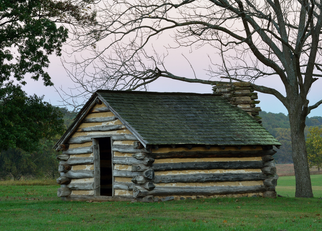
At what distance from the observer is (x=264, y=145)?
15.6m

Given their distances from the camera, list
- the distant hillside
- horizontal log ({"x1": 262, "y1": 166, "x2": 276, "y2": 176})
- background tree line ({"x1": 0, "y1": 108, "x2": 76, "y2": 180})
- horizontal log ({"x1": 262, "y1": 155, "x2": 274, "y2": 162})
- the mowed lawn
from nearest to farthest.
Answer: the mowed lawn
horizontal log ({"x1": 262, "y1": 166, "x2": 276, "y2": 176})
horizontal log ({"x1": 262, "y1": 155, "x2": 274, "y2": 162})
background tree line ({"x1": 0, "y1": 108, "x2": 76, "y2": 180})
the distant hillside

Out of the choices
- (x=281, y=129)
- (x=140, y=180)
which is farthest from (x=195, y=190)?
(x=281, y=129)

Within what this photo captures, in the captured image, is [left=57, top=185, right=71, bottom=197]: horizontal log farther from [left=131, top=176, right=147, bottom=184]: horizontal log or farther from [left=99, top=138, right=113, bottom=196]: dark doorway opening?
[left=131, top=176, right=147, bottom=184]: horizontal log

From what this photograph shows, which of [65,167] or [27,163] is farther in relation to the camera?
[27,163]

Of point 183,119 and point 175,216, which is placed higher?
point 183,119

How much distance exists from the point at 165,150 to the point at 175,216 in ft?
13.0

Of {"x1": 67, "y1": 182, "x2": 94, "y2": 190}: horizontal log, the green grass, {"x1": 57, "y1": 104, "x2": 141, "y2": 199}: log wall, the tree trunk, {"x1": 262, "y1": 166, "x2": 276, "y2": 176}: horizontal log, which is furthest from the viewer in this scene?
the green grass

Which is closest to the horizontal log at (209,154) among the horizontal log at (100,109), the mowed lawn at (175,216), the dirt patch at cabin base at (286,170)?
the mowed lawn at (175,216)

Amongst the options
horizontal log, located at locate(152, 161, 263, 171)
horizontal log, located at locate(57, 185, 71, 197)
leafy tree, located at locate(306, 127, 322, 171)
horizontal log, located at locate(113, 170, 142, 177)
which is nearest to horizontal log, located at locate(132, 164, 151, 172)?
horizontal log, located at locate(113, 170, 142, 177)

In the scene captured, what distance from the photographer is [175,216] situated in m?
10.1

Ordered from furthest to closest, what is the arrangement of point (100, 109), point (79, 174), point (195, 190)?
point (79, 174)
point (100, 109)
point (195, 190)

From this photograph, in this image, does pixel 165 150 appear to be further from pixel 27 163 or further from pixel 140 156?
pixel 27 163

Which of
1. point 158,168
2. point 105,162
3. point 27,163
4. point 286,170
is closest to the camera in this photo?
point 158,168

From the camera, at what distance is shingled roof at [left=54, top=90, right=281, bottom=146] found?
1382 cm
